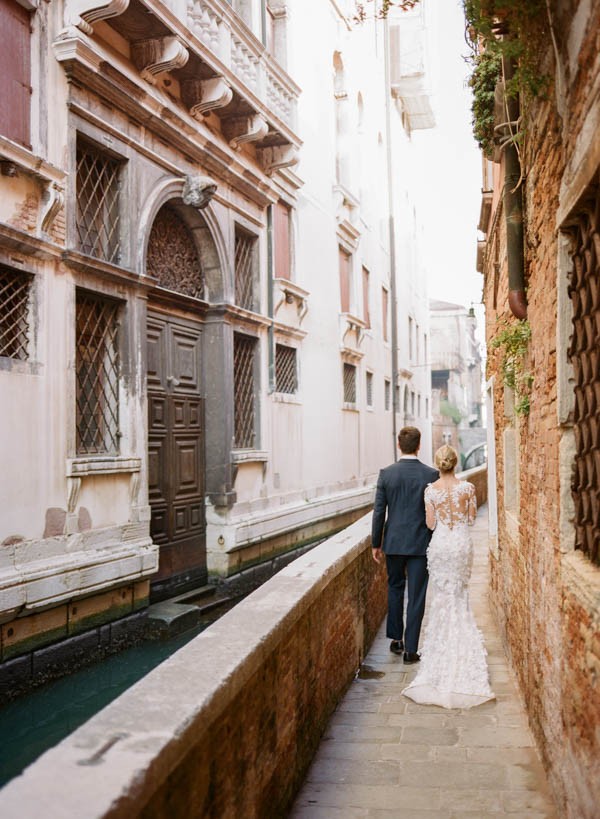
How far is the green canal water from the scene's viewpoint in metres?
5.29

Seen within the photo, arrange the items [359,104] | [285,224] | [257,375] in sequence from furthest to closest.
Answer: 1. [359,104]
2. [285,224]
3. [257,375]

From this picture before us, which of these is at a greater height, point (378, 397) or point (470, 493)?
point (378, 397)

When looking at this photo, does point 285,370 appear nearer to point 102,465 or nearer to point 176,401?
point 176,401

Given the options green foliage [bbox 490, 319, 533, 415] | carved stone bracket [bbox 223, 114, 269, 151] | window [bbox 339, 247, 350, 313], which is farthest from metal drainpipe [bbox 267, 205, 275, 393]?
→ green foliage [bbox 490, 319, 533, 415]

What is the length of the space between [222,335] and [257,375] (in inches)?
60.5

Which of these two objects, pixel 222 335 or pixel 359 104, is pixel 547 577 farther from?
pixel 359 104

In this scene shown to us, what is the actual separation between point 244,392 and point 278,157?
3465 millimetres

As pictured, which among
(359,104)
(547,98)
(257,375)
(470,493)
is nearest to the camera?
(547,98)

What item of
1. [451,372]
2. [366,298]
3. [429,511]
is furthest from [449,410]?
[429,511]

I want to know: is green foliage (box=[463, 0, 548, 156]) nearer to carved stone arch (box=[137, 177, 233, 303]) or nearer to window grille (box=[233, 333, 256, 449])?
carved stone arch (box=[137, 177, 233, 303])

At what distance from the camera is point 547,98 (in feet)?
11.1

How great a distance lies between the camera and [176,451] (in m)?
9.54

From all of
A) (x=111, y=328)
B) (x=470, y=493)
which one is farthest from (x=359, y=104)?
(x=470, y=493)

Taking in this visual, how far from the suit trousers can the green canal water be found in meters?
2.36
